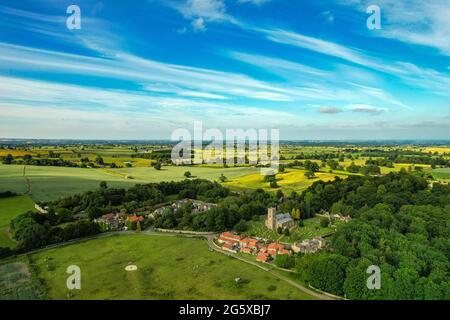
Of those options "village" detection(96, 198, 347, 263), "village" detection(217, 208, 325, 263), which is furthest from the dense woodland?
"village" detection(96, 198, 347, 263)

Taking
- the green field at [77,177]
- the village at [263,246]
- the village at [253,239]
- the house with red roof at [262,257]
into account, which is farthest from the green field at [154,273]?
the green field at [77,177]

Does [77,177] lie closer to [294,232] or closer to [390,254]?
[294,232]

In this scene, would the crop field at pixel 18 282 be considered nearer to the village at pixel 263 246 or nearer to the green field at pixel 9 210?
the green field at pixel 9 210

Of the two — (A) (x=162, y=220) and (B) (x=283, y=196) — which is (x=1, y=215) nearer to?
(A) (x=162, y=220)

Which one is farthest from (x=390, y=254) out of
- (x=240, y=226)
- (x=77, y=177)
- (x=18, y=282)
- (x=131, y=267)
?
(x=77, y=177)

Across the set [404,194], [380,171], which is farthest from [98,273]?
[380,171]
